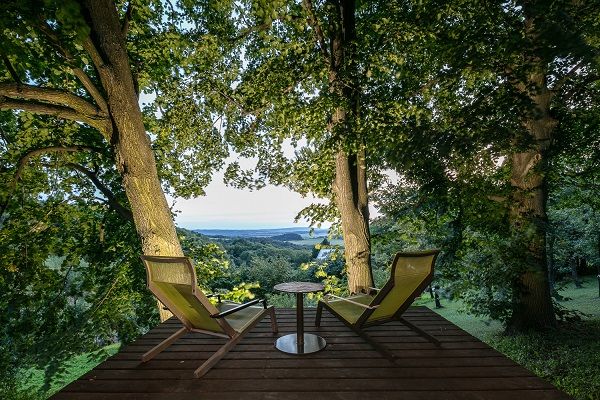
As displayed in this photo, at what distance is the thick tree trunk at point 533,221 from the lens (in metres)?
5.81

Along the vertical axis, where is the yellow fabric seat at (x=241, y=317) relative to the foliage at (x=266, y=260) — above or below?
above

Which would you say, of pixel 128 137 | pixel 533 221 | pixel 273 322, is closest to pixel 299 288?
pixel 273 322

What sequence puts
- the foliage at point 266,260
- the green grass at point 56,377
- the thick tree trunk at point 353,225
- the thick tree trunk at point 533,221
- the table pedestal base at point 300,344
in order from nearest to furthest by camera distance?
the table pedestal base at point 300,344 < the green grass at point 56,377 < the thick tree trunk at point 353,225 < the thick tree trunk at point 533,221 < the foliage at point 266,260

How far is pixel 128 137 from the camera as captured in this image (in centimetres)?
425

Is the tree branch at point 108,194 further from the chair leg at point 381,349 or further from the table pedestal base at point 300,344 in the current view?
the chair leg at point 381,349

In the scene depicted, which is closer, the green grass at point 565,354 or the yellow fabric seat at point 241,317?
the yellow fabric seat at point 241,317

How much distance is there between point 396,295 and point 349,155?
116 inches

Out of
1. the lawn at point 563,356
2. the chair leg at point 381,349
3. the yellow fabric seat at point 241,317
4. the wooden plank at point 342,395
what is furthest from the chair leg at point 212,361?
the lawn at point 563,356

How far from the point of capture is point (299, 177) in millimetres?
6488

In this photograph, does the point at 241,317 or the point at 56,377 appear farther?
the point at 56,377

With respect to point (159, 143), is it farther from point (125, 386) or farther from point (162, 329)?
point (125, 386)

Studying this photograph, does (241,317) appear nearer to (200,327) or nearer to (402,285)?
(200,327)

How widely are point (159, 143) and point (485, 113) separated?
638 cm

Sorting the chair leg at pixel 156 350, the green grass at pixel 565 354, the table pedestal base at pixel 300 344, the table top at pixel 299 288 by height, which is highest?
the table top at pixel 299 288
